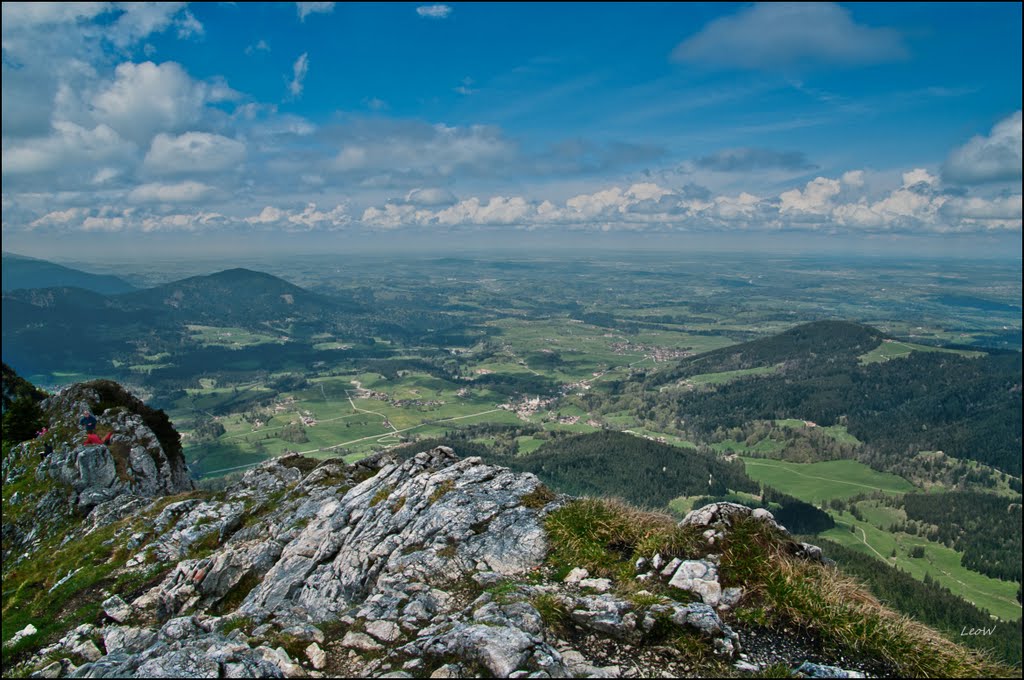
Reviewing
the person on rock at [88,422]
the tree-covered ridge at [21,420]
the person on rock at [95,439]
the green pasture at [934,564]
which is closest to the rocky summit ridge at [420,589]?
the person on rock at [95,439]

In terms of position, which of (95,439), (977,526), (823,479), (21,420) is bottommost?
(977,526)

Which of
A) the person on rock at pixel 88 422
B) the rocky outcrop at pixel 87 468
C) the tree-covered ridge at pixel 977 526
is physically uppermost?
the person on rock at pixel 88 422

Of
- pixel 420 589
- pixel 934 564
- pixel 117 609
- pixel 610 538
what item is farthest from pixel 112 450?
pixel 934 564

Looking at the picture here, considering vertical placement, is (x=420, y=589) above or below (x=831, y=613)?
below

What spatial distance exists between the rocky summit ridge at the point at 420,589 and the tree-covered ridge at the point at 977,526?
157m

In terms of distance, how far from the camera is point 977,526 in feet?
438

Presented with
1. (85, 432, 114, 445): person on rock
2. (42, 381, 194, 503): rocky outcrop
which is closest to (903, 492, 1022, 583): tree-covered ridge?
(42, 381, 194, 503): rocky outcrop

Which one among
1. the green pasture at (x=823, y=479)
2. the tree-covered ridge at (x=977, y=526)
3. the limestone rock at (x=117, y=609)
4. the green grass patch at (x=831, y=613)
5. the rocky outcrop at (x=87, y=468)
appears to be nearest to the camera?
the green grass patch at (x=831, y=613)

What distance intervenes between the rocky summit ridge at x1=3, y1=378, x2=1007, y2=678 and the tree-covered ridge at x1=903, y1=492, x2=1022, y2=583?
15679cm

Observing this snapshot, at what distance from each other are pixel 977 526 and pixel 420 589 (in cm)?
18543

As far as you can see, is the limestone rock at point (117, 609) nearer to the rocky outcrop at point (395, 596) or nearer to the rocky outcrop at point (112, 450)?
the rocky outcrop at point (395, 596)

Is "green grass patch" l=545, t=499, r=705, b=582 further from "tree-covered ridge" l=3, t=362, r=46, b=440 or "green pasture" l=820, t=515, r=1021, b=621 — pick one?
"green pasture" l=820, t=515, r=1021, b=621

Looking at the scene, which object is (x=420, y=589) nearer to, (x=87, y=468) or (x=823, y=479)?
(x=87, y=468)

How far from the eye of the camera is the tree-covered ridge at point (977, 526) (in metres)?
116
